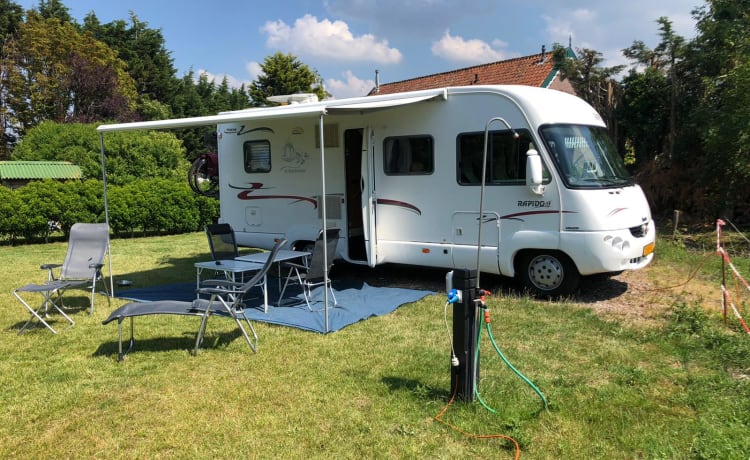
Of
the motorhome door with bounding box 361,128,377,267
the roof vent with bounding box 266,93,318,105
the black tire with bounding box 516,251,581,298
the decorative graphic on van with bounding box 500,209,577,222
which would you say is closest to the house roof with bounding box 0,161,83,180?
the roof vent with bounding box 266,93,318,105

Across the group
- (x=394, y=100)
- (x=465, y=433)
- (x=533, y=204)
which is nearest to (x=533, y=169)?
(x=533, y=204)

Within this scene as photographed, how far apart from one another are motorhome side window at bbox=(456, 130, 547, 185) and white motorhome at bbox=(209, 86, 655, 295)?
0.01 metres

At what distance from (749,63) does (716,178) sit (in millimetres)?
3016

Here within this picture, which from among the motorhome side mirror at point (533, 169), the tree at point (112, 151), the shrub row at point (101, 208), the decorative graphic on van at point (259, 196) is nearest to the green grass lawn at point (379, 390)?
the motorhome side mirror at point (533, 169)

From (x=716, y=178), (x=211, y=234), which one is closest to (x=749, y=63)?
(x=716, y=178)

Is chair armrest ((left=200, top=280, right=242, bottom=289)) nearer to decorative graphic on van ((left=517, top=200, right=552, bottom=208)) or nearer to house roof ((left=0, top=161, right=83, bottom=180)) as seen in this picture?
decorative graphic on van ((left=517, top=200, right=552, bottom=208))

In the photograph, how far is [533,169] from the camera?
612 centimetres

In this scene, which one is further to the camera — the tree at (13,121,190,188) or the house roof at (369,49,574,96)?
the tree at (13,121,190,188)

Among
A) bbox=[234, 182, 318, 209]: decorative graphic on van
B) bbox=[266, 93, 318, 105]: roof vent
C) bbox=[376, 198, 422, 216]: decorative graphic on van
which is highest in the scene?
bbox=[266, 93, 318, 105]: roof vent

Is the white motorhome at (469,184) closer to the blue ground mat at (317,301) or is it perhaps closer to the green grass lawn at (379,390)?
the blue ground mat at (317,301)

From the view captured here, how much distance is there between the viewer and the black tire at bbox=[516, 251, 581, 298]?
6594 mm

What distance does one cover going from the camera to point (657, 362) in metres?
4.57

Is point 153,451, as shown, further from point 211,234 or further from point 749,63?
point 749,63

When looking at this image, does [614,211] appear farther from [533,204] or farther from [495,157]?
[495,157]
